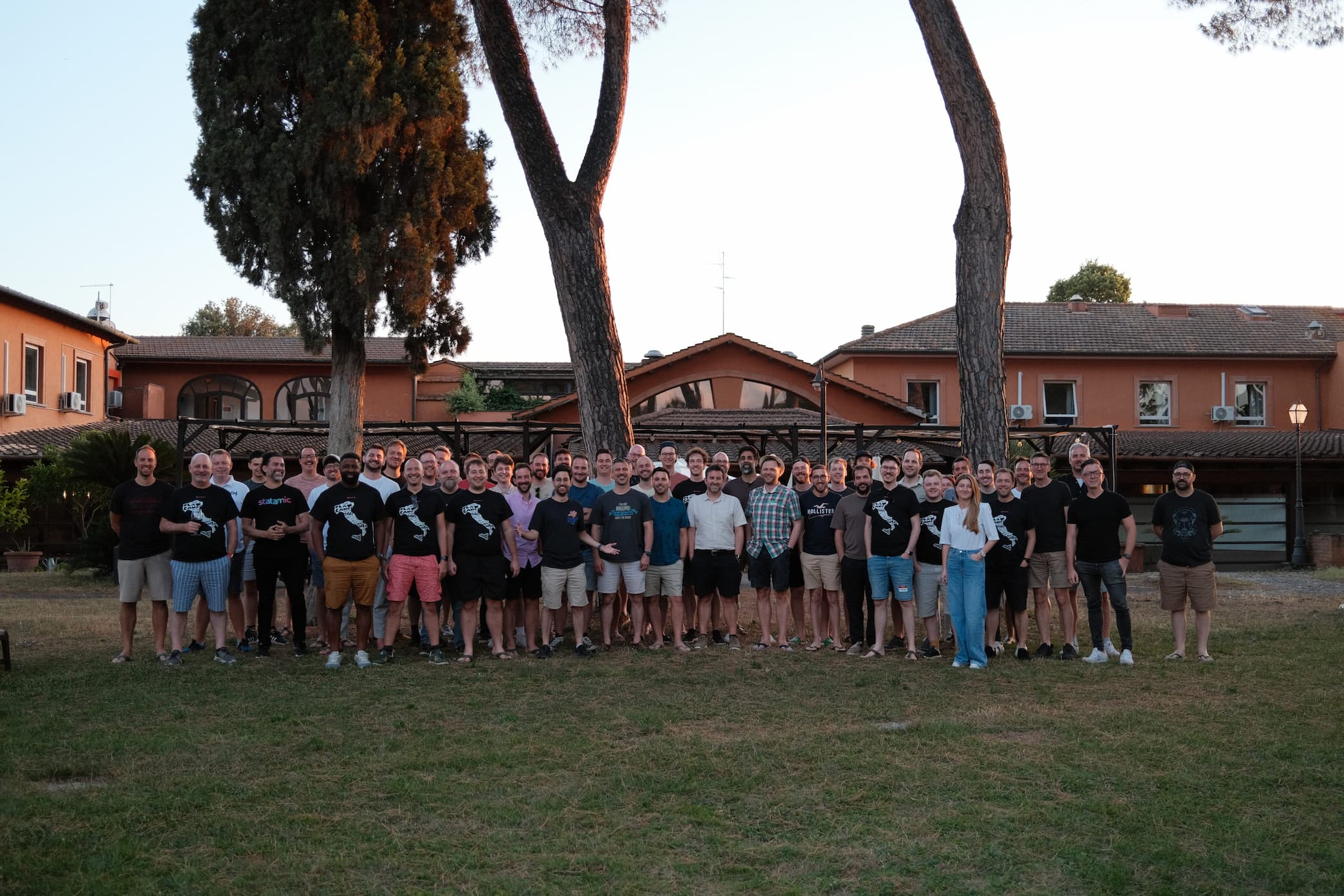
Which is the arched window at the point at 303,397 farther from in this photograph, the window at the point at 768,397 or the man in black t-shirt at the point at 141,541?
the man in black t-shirt at the point at 141,541

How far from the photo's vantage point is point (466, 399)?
3256 centimetres

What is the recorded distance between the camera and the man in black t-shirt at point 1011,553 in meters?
10.2

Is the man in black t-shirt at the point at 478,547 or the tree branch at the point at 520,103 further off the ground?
the tree branch at the point at 520,103

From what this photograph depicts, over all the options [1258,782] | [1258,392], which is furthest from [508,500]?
[1258,392]

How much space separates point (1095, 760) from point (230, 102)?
1629 centimetres

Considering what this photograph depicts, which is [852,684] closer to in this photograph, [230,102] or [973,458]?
[973,458]

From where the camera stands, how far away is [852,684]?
8.84 metres

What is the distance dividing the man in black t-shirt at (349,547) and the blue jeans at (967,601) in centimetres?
476

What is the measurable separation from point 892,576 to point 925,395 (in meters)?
22.7

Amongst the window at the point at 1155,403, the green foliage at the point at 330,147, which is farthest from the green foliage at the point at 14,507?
the window at the point at 1155,403

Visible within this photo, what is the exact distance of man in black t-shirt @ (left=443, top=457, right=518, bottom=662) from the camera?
388 inches

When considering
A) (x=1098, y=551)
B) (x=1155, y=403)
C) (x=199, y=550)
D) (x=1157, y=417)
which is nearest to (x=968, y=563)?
(x=1098, y=551)

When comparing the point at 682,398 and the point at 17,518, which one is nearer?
the point at 17,518

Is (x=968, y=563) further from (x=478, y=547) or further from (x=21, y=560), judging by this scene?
(x=21, y=560)
